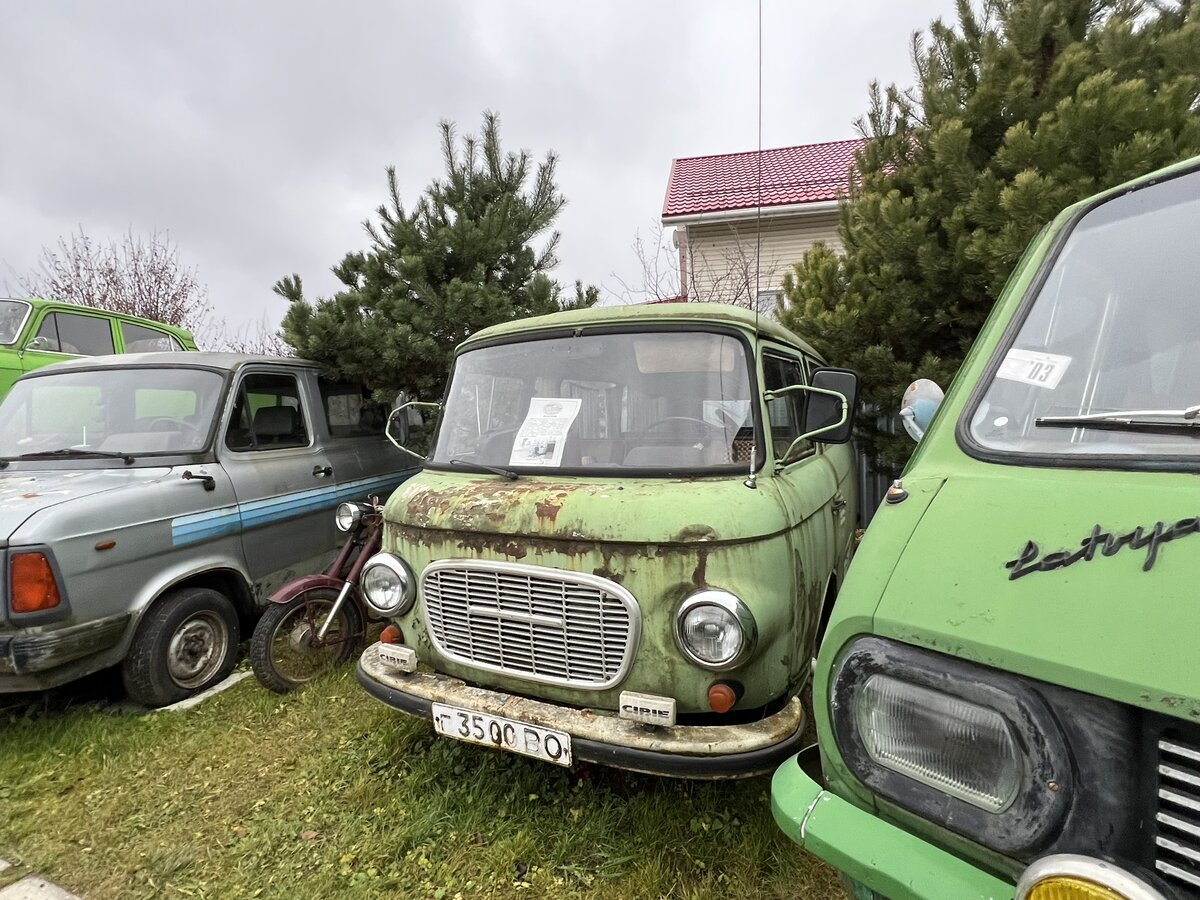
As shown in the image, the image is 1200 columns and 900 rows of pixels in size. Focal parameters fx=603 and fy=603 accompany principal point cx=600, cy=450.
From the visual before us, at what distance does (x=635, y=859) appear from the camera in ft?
7.98

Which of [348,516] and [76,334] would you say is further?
[76,334]

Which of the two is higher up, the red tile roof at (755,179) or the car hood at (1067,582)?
the red tile roof at (755,179)

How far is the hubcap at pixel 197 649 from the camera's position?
371 cm

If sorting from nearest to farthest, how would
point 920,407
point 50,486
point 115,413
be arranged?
point 920,407 → point 50,486 → point 115,413

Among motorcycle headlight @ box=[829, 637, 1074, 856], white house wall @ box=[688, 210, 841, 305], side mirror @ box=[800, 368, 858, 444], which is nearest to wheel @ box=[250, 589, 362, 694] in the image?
side mirror @ box=[800, 368, 858, 444]

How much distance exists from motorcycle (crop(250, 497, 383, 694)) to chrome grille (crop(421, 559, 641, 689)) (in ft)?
4.77

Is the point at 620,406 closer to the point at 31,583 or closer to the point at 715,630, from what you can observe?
the point at 715,630

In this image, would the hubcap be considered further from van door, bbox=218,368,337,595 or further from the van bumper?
the van bumper

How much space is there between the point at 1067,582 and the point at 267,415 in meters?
4.88

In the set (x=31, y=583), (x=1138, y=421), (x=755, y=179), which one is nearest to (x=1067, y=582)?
(x=1138, y=421)

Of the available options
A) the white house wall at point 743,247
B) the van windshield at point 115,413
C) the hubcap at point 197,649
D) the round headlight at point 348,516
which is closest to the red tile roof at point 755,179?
the white house wall at point 743,247

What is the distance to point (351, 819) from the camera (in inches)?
109

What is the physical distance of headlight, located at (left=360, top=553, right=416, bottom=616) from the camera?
2777 mm

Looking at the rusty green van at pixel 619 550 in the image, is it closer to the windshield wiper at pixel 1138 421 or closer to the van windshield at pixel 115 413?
the windshield wiper at pixel 1138 421
